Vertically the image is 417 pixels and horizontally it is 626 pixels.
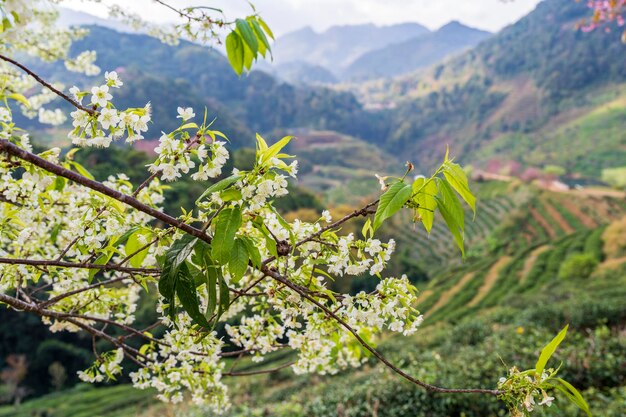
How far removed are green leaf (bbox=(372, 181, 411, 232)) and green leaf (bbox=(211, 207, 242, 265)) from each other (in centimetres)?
37

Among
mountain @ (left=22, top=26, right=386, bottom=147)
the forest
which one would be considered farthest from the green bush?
mountain @ (left=22, top=26, right=386, bottom=147)

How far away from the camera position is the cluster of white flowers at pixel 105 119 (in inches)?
50.4

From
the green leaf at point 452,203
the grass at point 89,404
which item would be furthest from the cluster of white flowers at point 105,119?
the grass at point 89,404

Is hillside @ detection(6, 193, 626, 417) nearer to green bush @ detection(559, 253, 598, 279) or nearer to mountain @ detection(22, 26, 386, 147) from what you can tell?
green bush @ detection(559, 253, 598, 279)

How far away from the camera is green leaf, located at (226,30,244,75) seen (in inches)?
43.5

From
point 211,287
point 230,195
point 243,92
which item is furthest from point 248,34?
point 243,92

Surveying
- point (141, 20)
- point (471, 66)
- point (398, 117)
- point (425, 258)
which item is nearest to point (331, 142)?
point (398, 117)

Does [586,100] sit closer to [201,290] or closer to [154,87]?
[154,87]

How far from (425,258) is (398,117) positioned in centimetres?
12451

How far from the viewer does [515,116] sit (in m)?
140

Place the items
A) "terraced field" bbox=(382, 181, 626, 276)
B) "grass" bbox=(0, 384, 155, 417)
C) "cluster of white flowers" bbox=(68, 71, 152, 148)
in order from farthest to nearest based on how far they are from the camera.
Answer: "terraced field" bbox=(382, 181, 626, 276), "grass" bbox=(0, 384, 155, 417), "cluster of white flowers" bbox=(68, 71, 152, 148)

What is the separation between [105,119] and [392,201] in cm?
89

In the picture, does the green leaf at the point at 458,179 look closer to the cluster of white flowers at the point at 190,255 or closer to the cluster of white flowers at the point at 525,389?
the cluster of white flowers at the point at 190,255

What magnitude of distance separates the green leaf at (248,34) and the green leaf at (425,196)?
1.93 ft
